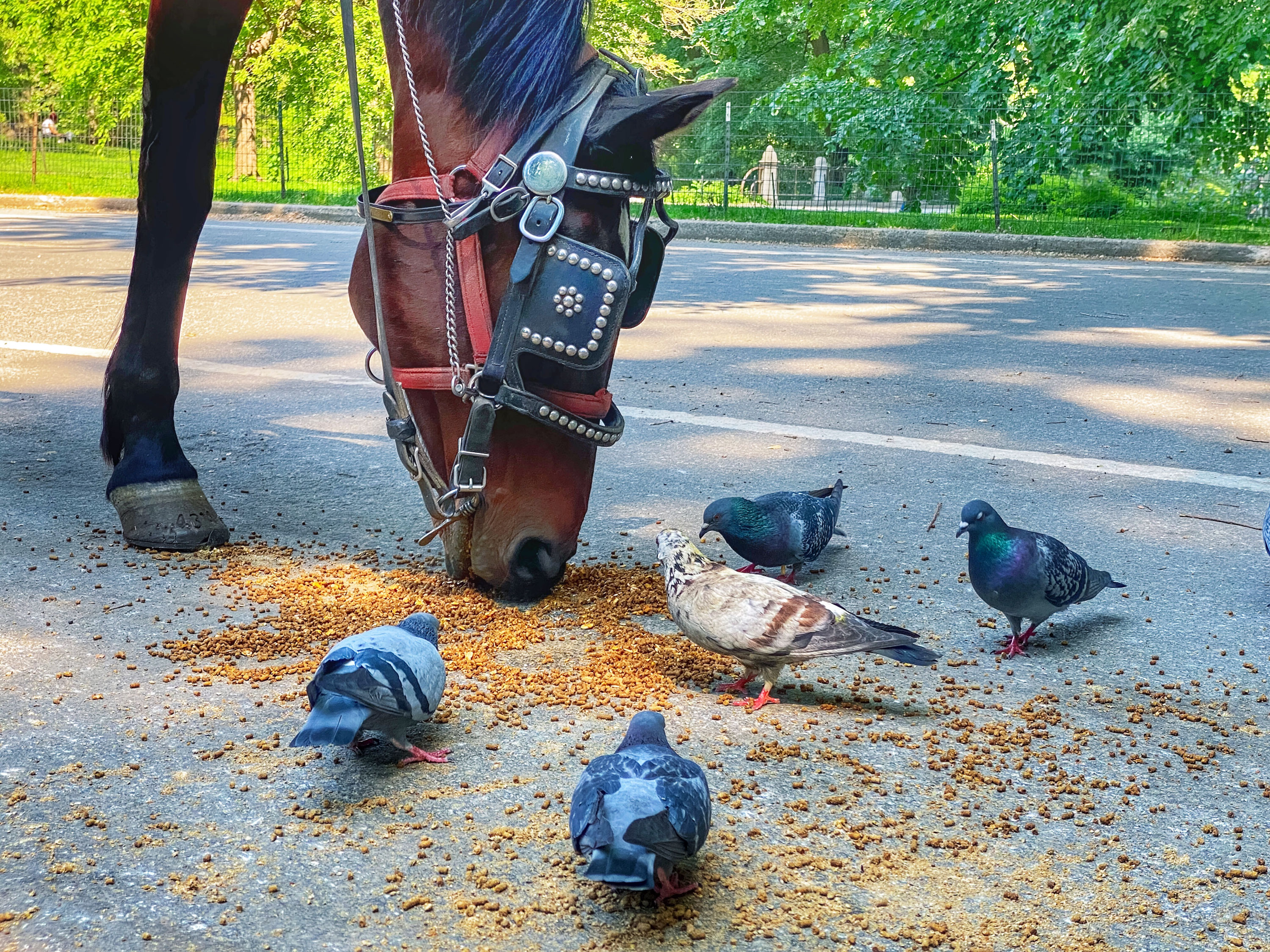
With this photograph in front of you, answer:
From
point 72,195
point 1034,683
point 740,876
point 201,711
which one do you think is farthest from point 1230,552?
point 72,195

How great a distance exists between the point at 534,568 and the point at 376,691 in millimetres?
704

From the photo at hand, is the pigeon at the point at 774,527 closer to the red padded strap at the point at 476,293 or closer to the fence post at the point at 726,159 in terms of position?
the red padded strap at the point at 476,293

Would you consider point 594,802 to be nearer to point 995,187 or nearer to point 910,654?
point 910,654

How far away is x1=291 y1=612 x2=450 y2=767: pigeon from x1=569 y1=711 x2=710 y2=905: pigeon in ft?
1.60

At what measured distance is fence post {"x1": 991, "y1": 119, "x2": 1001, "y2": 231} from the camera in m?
17.8

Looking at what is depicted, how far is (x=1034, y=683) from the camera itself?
321cm

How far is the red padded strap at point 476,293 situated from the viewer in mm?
2916

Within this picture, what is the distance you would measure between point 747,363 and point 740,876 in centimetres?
555

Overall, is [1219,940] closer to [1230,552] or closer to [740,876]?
[740,876]

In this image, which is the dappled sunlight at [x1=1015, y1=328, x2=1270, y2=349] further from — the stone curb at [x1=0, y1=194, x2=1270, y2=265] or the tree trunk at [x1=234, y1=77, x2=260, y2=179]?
the tree trunk at [x1=234, y1=77, x2=260, y2=179]

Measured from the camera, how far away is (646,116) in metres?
2.64

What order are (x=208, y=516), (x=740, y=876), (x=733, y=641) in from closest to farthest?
(x=740, y=876) < (x=733, y=641) < (x=208, y=516)

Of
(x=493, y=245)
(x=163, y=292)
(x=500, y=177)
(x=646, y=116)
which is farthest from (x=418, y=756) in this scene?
(x=163, y=292)

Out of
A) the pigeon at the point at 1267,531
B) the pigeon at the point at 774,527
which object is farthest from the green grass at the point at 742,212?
the pigeon at the point at 774,527
